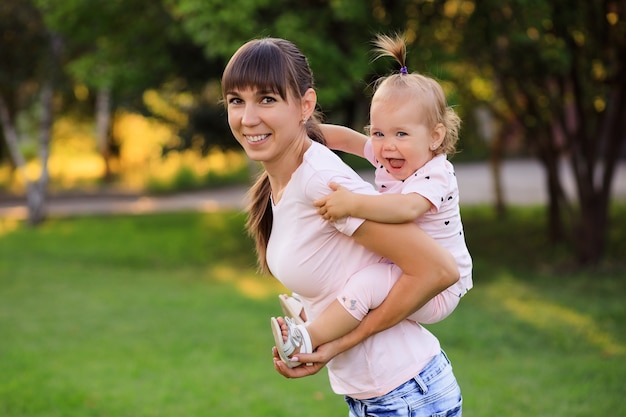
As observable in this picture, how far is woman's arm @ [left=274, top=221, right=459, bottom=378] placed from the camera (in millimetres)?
1980

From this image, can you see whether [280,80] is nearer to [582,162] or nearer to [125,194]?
[582,162]

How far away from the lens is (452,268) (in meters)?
2.01

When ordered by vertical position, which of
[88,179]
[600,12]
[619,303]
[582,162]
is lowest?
[88,179]

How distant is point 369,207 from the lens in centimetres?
196

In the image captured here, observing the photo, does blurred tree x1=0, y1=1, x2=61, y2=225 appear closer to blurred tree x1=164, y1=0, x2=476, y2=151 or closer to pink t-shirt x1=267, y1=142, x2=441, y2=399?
blurred tree x1=164, y1=0, x2=476, y2=151

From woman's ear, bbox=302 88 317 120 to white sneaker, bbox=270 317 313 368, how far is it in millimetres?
560

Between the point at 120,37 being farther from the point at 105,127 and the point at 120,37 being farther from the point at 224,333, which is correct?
the point at 105,127

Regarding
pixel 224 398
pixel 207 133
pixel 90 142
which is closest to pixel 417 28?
pixel 207 133

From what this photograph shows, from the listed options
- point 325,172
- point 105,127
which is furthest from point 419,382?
point 105,127

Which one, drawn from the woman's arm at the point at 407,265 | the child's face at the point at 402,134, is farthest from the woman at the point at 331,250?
the child's face at the point at 402,134

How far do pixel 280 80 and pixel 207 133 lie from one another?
1311cm

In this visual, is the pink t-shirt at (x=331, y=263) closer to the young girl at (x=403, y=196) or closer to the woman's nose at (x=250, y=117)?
the young girl at (x=403, y=196)

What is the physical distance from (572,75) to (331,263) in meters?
9.70

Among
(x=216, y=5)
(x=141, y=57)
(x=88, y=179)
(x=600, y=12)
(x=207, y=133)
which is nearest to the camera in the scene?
(x=216, y=5)
